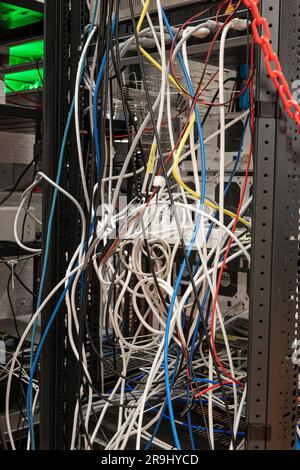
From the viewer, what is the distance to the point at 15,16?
4.80 feet

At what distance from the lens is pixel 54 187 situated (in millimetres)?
1275

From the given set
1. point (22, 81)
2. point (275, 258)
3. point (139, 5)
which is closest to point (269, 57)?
point (275, 258)

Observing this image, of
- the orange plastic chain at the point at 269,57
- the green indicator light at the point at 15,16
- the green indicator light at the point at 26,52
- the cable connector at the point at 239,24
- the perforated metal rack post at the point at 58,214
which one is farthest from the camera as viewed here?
the green indicator light at the point at 26,52

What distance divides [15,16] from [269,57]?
94 cm

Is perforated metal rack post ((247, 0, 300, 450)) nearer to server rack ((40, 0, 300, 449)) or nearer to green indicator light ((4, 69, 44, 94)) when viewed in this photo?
server rack ((40, 0, 300, 449))

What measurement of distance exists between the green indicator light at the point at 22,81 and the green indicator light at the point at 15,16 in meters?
0.22

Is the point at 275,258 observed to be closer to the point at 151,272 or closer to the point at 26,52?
the point at 151,272

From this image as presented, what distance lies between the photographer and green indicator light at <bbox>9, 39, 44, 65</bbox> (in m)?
1.62

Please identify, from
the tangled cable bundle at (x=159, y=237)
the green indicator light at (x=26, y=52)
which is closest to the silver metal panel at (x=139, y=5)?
Result: the tangled cable bundle at (x=159, y=237)

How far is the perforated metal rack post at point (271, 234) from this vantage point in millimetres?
828

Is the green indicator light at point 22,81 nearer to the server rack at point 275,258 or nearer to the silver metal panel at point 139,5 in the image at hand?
the silver metal panel at point 139,5

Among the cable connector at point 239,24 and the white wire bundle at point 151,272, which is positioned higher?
the cable connector at point 239,24
